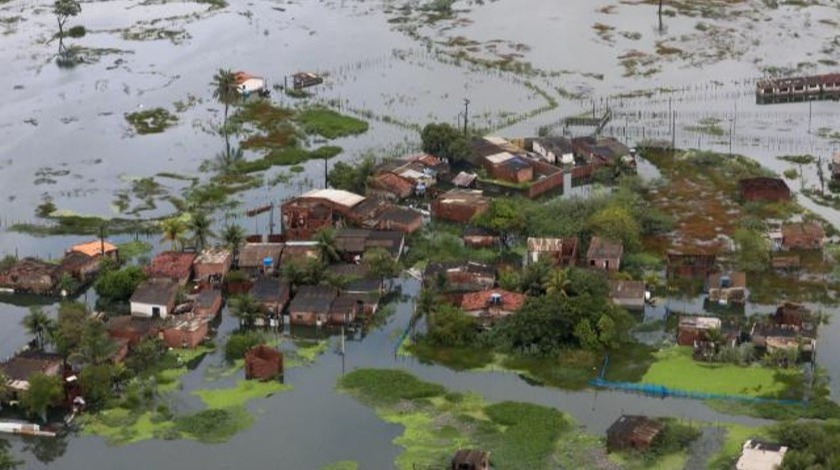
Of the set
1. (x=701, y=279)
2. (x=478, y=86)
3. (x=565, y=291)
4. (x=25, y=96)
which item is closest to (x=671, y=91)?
(x=478, y=86)

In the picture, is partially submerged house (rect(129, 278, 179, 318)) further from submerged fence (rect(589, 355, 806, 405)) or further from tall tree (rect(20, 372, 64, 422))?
submerged fence (rect(589, 355, 806, 405))

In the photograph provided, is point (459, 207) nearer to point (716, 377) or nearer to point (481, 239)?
Result: point (481, 239)

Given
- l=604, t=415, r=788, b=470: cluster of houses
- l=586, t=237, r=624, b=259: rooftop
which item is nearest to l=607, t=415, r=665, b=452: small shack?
l=604, t=415, r=788, b=470: cluster of houses

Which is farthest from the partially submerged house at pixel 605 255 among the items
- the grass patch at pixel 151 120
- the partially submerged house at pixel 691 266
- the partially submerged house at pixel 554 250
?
the grass patch at pixel 151 120

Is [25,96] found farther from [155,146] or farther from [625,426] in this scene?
[625,426]

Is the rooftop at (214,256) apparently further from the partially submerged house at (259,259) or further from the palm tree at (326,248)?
the palm tree at (326,248)
